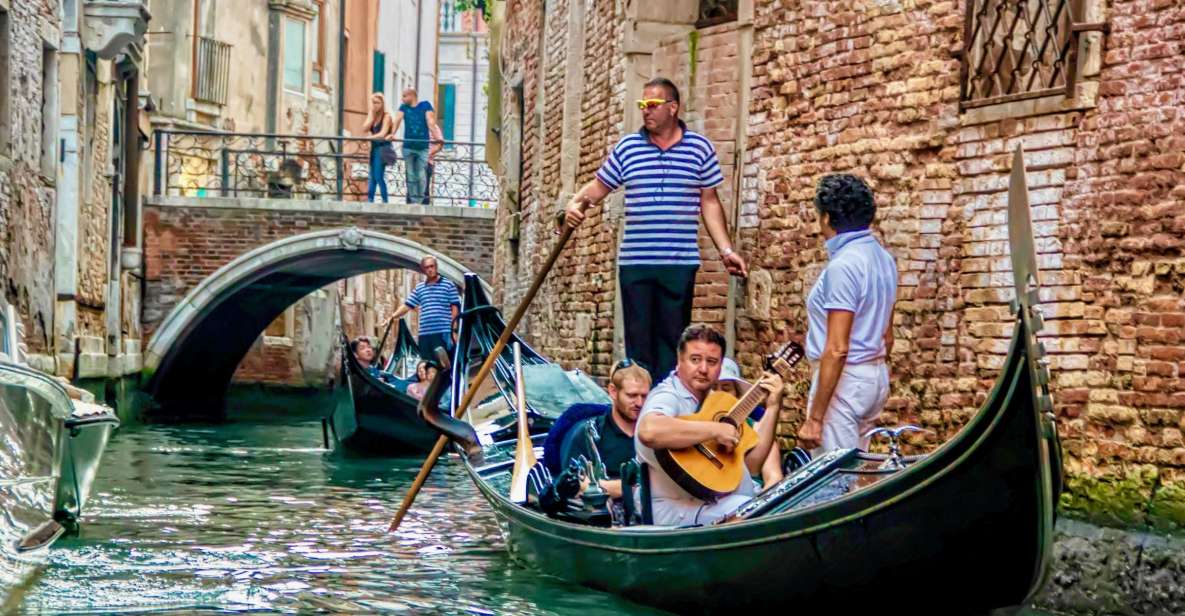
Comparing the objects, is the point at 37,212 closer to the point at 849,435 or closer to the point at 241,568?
the point at 241,568

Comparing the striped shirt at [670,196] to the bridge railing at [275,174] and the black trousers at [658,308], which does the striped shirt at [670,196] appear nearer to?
the black trousers at [658,308]

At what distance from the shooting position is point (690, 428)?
4.76 m

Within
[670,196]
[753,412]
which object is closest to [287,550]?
[670,196]

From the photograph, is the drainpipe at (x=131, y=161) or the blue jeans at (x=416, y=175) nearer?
the drainpipe at (x=131, y=161)

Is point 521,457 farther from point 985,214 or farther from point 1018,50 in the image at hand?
point 1018,50

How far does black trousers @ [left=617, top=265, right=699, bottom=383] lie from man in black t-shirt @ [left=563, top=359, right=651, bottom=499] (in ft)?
1.60

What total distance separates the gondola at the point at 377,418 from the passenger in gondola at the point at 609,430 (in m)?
6.23

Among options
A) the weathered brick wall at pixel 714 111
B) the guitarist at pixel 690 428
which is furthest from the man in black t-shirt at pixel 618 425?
the weathered brick wall at pixel 714 111

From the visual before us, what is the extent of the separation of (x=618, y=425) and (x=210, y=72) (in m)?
14.8

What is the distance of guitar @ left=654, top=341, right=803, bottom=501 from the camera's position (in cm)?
484

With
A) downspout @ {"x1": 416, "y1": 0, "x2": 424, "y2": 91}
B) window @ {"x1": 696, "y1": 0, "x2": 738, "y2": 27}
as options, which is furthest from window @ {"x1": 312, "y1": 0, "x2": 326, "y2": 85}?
window @ {"x1": 696, "y1": 0, "x2": 738, "y2": 27}

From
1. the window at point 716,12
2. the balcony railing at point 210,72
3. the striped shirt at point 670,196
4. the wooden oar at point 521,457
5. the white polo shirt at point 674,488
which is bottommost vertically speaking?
the wooden oar at point 521,457

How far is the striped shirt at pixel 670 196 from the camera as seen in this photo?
20.5 feet

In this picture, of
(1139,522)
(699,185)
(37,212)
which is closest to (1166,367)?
(1139,522)
